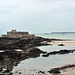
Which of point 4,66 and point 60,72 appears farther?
point 4,66

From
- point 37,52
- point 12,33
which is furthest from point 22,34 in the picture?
point 37,52

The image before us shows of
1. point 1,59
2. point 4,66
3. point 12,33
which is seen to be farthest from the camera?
point 12,33

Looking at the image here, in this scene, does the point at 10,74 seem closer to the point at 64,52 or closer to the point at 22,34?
the point at 64,52

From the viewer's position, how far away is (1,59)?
3275cm

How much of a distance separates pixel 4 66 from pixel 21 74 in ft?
16.3

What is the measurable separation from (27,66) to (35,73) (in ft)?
17.0

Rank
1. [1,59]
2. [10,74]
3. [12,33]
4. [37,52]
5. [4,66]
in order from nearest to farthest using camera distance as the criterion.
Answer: [10,74] → [4,66] → [1,59] → [37,52] → [12,33]

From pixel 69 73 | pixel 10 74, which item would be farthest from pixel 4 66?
pixel 69 73

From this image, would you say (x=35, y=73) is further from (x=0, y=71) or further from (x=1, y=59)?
(x=1, y=59)

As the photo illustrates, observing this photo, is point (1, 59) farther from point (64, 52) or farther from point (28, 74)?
point (64, 52)

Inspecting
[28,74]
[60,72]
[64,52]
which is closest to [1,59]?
[28,74]

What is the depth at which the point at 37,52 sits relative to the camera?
144 feet

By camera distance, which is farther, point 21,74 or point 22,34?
point 22,34

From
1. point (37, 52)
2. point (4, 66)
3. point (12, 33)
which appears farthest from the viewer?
point (12, 33)
